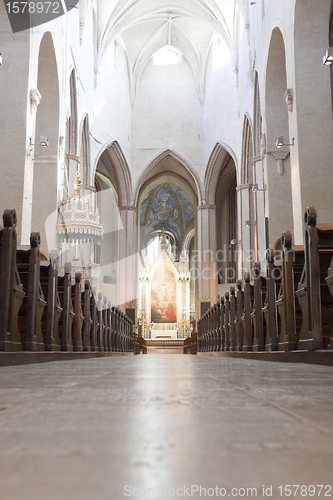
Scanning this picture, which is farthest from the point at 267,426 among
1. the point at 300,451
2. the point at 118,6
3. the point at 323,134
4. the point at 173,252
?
the point at 173,252

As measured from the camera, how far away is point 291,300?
430 centimetres

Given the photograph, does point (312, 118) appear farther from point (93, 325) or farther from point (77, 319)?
point (77, 319)

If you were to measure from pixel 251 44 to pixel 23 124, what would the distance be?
852cm

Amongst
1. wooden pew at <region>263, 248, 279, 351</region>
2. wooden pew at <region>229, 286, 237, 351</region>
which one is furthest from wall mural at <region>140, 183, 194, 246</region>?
wooden pew at <region>263, 248, 279, 351</region>

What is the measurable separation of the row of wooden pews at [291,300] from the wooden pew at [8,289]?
220 cm

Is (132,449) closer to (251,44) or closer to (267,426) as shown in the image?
(267,426)

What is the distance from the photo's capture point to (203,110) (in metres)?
22.0

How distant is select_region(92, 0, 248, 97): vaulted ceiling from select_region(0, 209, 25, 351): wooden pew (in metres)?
14.3

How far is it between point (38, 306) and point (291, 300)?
2.27 meters

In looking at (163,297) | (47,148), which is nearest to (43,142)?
(47,148)

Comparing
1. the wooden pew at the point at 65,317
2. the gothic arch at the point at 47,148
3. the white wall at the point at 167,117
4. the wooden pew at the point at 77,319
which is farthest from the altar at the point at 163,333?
the wooden pew at the point at 65,317

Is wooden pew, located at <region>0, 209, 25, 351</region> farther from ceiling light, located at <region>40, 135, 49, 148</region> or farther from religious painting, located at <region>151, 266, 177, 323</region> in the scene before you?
religious painting, located at <region>151, 266, 177, 323</region>

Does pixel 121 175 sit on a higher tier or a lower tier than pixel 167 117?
lower

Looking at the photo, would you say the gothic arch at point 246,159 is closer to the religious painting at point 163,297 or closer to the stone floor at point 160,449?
the religious painting at point 163,297
